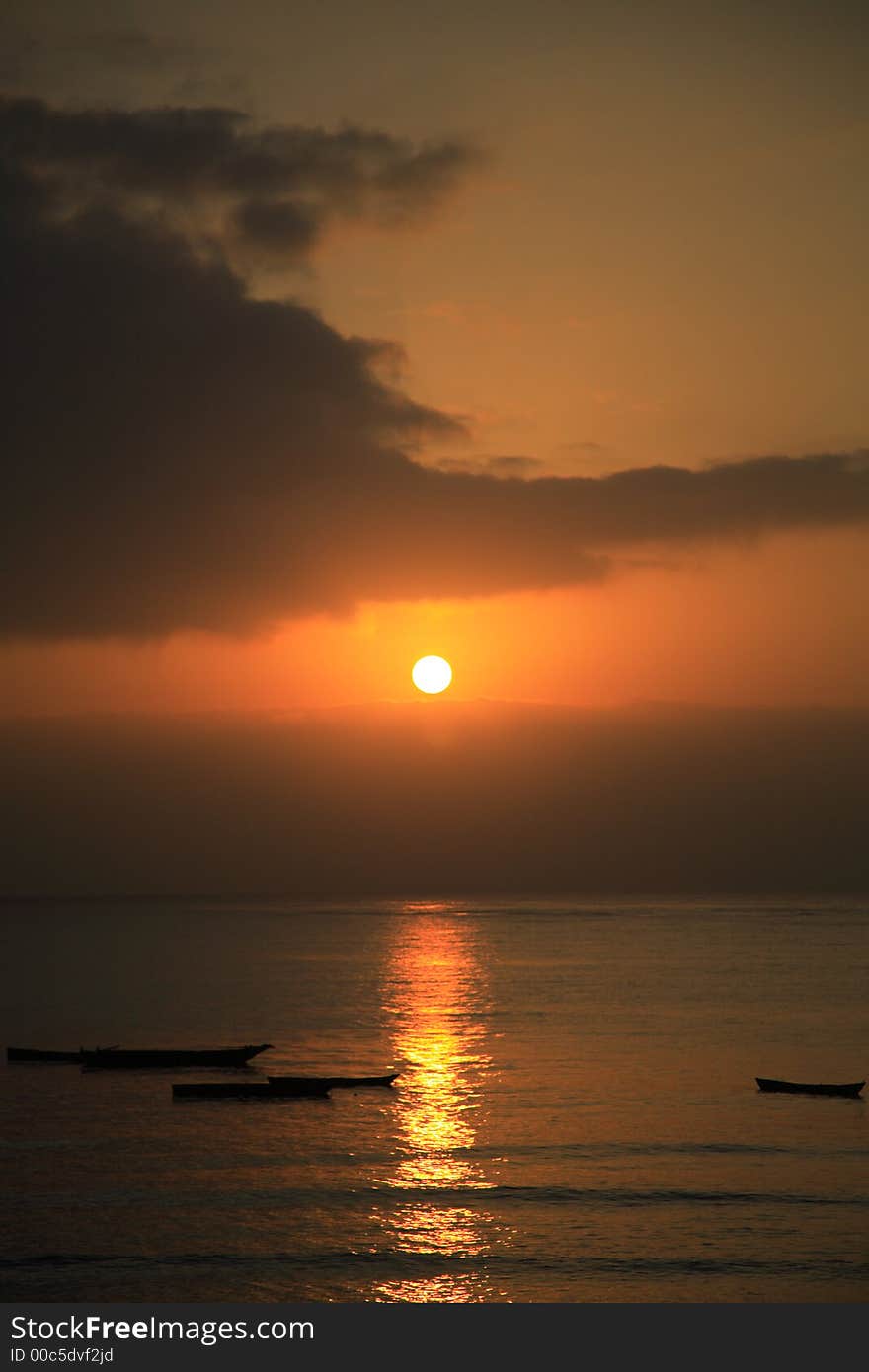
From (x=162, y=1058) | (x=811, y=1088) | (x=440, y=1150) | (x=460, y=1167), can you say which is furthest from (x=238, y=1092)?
(x=811, y=1088)

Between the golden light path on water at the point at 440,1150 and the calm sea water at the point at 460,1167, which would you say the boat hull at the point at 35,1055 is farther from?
the golden light path on water at the point at 440,1150

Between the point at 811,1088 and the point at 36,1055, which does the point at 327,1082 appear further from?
the point at 811,1088

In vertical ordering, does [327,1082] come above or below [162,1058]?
below

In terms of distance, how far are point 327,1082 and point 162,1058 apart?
16335 mm

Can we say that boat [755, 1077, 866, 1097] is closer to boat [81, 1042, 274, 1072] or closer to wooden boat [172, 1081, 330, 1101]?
wooden boat [172, 1081, 330, 1101]

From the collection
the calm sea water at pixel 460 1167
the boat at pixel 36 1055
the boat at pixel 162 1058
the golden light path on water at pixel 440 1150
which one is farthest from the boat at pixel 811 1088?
the boat at pixel 36 1055

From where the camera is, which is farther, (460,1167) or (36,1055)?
(36,1055)

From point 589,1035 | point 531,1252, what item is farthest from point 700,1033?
point 531,1252

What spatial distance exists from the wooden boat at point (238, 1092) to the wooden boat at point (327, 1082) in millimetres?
114

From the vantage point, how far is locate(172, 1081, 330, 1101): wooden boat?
67.9 m

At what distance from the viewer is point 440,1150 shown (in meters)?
54.3

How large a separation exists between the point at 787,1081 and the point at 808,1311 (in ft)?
122

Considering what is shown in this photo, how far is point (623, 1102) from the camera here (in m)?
64.2

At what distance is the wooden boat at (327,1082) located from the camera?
6794cm
